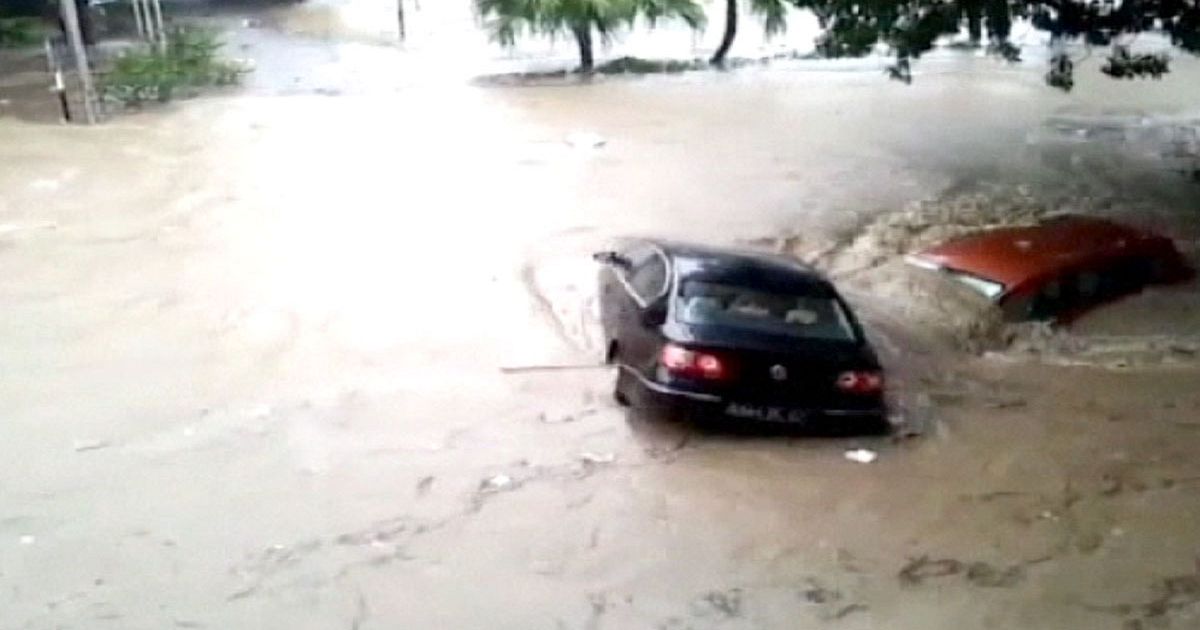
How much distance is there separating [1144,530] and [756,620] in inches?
108

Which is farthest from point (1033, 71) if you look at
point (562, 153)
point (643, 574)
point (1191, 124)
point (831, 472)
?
point (643, 574)

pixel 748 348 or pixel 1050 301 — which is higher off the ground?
pixel 748 348

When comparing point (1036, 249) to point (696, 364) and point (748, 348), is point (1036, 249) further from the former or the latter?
point (696, 364)

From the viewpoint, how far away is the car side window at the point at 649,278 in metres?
9.80

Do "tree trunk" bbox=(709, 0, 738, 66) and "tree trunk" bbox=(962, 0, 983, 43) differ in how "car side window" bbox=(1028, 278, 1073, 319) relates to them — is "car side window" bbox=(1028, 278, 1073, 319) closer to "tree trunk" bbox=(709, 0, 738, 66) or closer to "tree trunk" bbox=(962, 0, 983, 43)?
"tree trunk" bbox=(962, 0, 983, 43)

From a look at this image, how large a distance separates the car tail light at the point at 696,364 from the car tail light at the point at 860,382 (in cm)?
82

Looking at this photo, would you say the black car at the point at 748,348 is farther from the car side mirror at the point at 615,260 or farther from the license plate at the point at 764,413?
the car side mirror at the point at 615,260

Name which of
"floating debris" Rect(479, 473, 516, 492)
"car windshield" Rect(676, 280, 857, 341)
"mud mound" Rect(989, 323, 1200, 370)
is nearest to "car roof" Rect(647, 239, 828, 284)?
"car windshield" Rect(676, 280, 857, 341)

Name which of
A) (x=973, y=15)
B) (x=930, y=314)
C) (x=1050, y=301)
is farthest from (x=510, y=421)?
(x=973, y=15)

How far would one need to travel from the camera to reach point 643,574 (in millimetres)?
7742

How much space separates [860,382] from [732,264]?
1.35 metres

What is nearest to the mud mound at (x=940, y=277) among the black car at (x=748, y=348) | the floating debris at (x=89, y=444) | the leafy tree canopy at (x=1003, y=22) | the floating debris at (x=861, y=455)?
the leafy tree canopy at (x=1003, y=22)

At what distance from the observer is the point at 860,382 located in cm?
920

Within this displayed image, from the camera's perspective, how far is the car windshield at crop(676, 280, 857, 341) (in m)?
9.22
